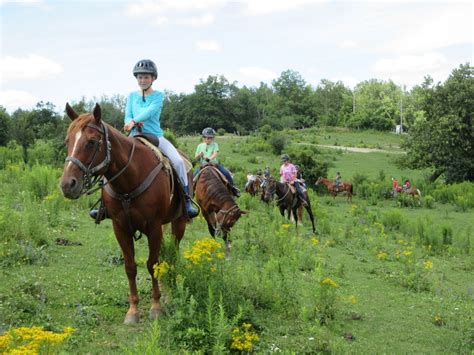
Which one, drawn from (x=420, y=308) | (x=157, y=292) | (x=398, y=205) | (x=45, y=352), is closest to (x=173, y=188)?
(x=157, y=292)

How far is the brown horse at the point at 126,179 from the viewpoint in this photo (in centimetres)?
486

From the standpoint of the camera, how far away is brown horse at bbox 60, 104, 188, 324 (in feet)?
15.9

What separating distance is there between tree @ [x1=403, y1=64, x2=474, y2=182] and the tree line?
5 centimetres

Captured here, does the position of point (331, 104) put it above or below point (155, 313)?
above

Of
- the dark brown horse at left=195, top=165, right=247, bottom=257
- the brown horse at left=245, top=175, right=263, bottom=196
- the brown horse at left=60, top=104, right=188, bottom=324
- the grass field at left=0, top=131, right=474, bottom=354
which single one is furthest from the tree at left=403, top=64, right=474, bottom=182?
the brown horse at left=60, top=104, right=188, bottom=324

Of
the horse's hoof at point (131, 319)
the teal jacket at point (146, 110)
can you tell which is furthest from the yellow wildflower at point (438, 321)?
the teal jacket at point (146, 110)

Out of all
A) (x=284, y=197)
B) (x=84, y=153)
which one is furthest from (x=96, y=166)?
(x=284, y=197)

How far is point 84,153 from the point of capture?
15.7 ft

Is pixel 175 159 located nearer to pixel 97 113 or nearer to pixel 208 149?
pixel 97 113

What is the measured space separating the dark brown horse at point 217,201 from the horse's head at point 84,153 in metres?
4.25

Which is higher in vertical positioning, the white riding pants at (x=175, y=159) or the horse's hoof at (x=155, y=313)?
the white riding pants at (x=175, y=159)

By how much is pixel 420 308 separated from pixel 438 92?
26.8 metres

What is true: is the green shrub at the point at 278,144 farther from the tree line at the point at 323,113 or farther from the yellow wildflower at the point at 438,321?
the yellow wildflower at the point at 438,321

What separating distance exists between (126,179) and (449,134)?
27.8m
